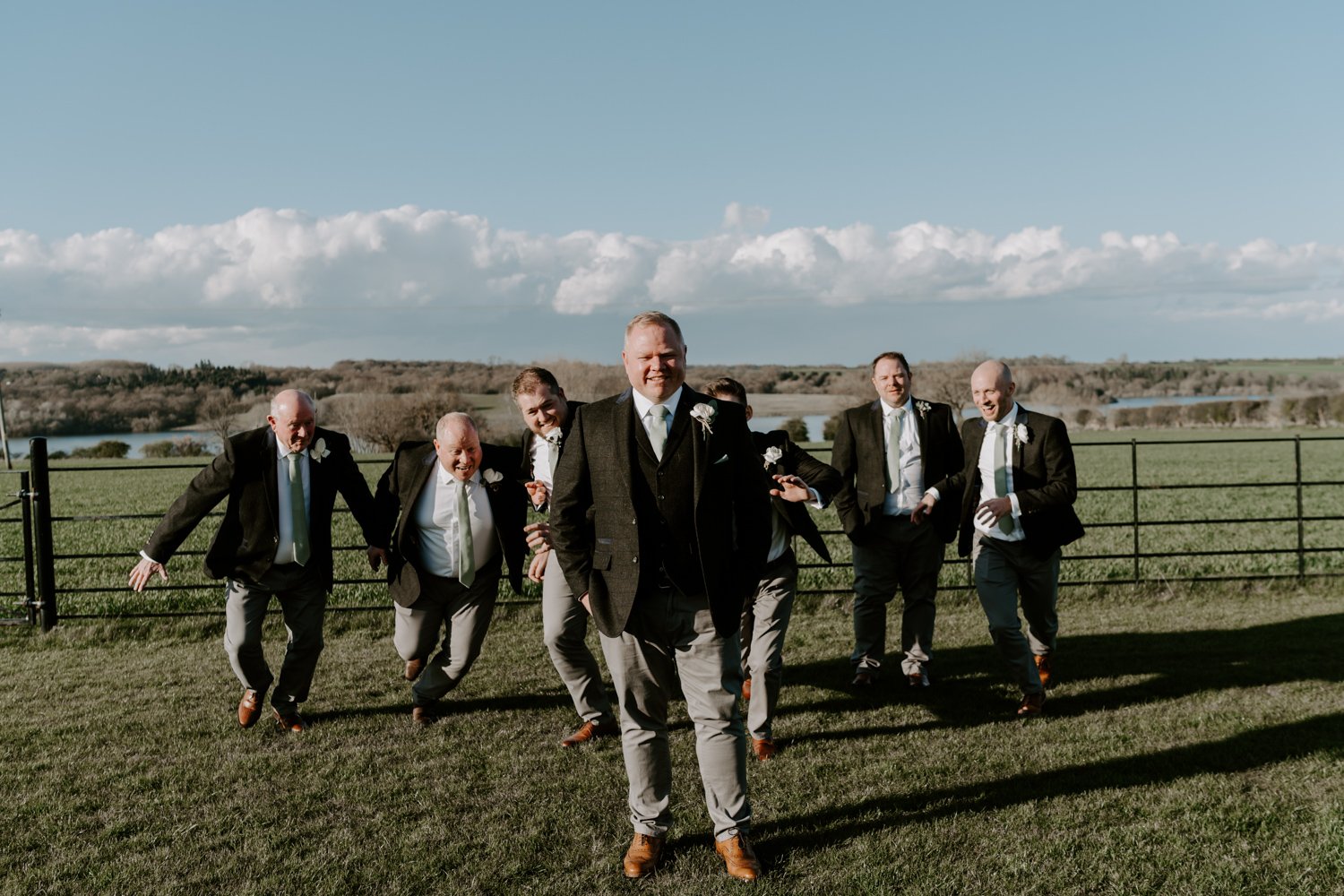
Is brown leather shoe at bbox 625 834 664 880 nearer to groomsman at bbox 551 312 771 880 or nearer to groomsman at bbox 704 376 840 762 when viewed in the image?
groomsman at bbox 551 312 771 880

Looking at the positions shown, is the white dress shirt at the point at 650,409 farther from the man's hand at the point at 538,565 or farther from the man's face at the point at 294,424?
the man's face at the point at 294,424

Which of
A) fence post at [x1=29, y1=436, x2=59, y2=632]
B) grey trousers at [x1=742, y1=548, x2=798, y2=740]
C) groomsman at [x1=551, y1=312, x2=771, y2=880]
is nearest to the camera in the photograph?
groomsman at [x1=551, y1=312, x2=771, y2=880]

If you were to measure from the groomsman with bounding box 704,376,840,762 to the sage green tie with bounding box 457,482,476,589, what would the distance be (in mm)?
1523

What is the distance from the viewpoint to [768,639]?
5.25m

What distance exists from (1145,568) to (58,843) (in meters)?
11.0

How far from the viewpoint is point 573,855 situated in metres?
4.02

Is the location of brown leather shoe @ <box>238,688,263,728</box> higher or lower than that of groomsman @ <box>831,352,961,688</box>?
lower

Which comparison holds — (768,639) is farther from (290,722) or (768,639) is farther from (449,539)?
(290,722)

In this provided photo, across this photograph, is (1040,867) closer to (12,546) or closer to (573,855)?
(573,855)

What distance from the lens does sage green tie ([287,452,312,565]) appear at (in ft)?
18.4

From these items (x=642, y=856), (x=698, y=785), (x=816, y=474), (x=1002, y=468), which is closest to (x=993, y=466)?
(x=1002, y=468)

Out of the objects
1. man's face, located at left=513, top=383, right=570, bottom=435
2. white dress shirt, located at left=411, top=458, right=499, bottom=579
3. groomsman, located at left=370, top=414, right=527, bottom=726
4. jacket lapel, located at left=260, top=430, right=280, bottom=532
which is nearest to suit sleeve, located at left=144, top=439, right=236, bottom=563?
jacket lapel, located at left=260, top=430, right=280, bottom=532

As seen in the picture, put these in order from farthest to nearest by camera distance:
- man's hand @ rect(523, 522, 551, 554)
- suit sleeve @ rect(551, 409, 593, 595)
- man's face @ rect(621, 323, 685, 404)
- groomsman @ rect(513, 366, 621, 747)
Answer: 1. groomsman @ rect(513, 366, 621, 747)
2. man's hand @ rect(523, 522, 551, 554)
3. suit sleeve @ rect(551, 409, 593, 595)
4. man's face @ rect(621, 323, 685, 404)

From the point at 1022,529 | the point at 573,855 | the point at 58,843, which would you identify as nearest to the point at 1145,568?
the point at 1022,529
